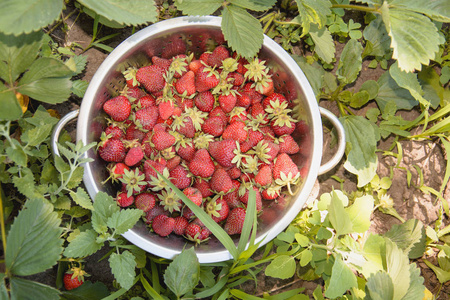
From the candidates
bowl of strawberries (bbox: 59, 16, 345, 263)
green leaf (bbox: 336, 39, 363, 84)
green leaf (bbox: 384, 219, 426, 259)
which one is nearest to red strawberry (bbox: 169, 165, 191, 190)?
bowl of strawberries (bbox: 59, 16, 345, 263)

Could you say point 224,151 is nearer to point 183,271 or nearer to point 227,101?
point 227,101

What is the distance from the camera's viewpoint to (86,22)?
145 cm

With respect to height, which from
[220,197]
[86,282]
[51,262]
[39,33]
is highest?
[39,33]

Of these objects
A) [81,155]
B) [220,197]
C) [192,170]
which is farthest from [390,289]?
[81,155]

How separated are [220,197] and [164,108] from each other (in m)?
0.35

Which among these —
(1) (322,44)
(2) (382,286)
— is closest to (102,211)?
(2) (382,286)

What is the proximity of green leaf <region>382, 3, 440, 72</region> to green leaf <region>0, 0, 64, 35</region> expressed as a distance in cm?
97

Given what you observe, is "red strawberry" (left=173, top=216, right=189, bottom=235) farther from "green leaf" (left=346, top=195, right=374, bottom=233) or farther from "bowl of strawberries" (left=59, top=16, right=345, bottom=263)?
"green leaf" (left=346, top=195, right=374, bottom=233)

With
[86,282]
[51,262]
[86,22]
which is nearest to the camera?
[51,262]

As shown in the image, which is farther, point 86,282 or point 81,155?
point 86,282

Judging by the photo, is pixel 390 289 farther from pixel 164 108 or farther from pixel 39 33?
pixel 39 33

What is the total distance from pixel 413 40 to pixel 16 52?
117cm

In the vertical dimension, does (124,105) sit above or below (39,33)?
below

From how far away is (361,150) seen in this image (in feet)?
4.58
